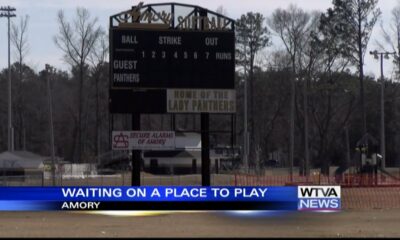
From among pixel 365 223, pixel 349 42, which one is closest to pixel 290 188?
pixel 365 223

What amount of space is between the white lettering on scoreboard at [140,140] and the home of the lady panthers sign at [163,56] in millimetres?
1507

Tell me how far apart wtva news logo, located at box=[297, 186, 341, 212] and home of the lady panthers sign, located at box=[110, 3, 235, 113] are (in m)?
12.8

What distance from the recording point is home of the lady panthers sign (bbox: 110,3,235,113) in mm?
31734

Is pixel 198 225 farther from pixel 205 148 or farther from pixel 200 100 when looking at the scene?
pixel 205 148

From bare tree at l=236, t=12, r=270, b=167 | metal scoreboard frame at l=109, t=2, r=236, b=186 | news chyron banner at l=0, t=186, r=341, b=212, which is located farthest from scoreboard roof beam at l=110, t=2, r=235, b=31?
bare tree at l=236, t=12, r=270, b=167

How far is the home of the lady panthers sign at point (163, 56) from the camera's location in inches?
1249

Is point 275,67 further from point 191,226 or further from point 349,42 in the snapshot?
point 191,226

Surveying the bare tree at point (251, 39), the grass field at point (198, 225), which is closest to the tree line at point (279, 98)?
the bare tree at point (251, 39)

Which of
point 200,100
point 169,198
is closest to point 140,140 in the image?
point 200,100

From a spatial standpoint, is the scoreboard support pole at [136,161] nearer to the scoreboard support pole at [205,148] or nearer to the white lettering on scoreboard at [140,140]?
the white lettering on scoreboard at [140,140]

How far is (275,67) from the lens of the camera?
92375 mm

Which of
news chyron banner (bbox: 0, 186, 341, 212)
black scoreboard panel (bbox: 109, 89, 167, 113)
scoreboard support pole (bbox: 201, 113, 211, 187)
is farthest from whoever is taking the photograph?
scoreboard support pole (bbox: 201, 113, 211, 187)

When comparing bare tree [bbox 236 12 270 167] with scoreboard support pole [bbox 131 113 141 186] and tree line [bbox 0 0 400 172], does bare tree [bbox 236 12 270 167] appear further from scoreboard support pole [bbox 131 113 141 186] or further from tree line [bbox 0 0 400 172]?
scoreboard support pole [bbox 131 113 141 186]

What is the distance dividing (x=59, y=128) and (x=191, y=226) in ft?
300
